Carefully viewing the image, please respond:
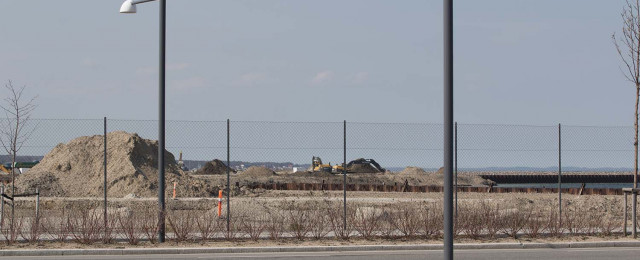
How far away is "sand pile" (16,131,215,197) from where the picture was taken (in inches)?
1596

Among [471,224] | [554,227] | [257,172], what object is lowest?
[554,227]

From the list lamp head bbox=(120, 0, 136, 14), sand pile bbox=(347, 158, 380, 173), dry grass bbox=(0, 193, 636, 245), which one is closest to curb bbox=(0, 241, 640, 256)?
dry grass bbox=(0, 193, 636, 245)

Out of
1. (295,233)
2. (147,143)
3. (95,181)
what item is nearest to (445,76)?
(295,233)

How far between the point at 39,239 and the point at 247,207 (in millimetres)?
12789

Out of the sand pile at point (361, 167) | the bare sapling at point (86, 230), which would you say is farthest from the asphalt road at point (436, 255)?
the sand pile at point (361, 167)

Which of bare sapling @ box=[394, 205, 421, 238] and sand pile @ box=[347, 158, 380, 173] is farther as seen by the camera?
sand pile @ box=[347, 158, 380, 173]

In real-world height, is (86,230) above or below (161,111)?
below

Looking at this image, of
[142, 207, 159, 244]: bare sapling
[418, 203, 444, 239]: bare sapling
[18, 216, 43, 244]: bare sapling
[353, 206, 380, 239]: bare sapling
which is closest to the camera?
[18, 216, 43, 244]: bare sapling

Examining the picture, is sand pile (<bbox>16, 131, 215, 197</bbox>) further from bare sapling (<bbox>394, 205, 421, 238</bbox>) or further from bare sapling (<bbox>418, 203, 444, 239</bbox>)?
bare sapling (<bbox>418, 203, 444, 239</bbox>)

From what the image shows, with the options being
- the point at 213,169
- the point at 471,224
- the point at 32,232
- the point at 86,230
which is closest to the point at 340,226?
the point at 471,224

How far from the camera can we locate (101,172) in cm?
4234

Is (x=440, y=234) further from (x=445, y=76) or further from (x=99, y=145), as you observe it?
(x=99, y=145)

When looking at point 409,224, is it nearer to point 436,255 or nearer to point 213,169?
point 436,255

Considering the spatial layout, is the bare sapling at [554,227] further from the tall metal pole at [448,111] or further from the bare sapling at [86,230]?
the tall metal pole at [448,111]
